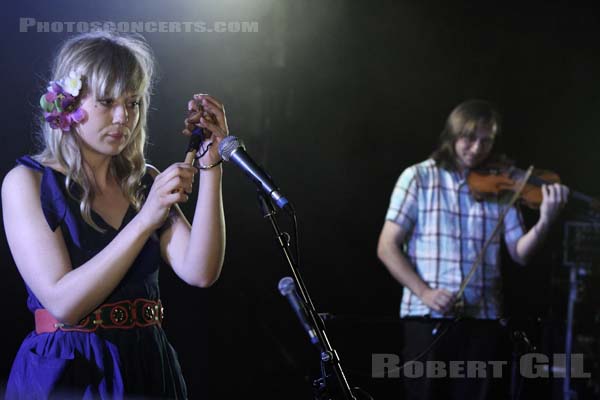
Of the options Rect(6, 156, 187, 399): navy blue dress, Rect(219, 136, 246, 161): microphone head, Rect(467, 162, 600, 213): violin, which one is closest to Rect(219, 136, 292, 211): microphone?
Rect(219, 136, 246, 161): microphone head

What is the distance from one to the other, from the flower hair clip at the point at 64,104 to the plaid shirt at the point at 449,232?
1.52 metres

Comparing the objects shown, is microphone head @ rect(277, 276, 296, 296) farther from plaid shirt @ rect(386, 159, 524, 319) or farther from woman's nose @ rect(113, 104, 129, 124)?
plaid shirt @ rect(386, 159, 524, 319)

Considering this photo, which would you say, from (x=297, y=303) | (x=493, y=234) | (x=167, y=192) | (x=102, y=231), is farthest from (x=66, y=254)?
(x=493, y=234)

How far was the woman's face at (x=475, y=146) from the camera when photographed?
3105 mm

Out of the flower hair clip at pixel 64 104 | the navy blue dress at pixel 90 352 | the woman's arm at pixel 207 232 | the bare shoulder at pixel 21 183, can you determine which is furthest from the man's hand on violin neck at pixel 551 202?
the bare shoulder at pixel 21 183

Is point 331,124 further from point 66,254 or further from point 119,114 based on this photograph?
point 66,254

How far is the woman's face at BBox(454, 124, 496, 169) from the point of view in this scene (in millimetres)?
3105

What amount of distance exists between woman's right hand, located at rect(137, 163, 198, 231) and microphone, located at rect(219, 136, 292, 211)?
0.09 m

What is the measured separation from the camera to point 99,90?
1.84 meters

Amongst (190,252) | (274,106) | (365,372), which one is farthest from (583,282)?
(190,252)

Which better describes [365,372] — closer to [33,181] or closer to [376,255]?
[376,255]

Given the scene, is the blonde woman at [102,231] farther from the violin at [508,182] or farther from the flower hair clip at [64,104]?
the violin at [508,182]

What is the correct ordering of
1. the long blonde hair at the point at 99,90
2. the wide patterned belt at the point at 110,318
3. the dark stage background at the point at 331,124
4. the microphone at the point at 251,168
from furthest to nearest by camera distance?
the dark stage background at the point at 331,124, the long blonde hair at the point at 99,90, the wide patterned belt at the point at 110,318, the microphone at the point at 251,168

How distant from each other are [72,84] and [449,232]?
1702 millimetres
